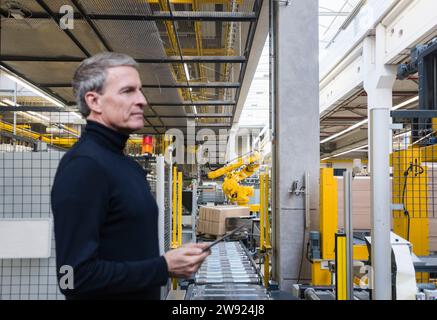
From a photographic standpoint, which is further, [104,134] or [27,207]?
[27,207]

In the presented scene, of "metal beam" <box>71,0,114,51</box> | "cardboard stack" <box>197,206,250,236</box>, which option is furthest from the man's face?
"cardboard stack" <box>197,206,250,236</box>

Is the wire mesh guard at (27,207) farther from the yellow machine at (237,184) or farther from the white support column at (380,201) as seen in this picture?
the yellow machine at (237,184)

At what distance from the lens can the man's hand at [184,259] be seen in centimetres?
119

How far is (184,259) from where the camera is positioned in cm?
120

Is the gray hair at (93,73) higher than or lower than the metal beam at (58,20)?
lower

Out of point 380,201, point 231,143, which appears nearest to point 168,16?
point 380,201

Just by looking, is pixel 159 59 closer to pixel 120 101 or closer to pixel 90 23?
pixel 90 23

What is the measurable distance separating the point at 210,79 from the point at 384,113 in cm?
729

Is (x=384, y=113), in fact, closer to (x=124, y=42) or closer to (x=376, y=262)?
(x=376, y=262)

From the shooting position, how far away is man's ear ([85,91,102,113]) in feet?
3.93

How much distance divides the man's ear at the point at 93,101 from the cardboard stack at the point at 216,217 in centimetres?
775

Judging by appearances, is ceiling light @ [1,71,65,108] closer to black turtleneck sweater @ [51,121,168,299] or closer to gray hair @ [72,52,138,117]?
gray hair @ [72,52,138,117]

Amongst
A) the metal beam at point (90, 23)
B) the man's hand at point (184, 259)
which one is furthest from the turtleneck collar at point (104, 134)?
the metal beam at point (90, 23)

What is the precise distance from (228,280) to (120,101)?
3.94 m
